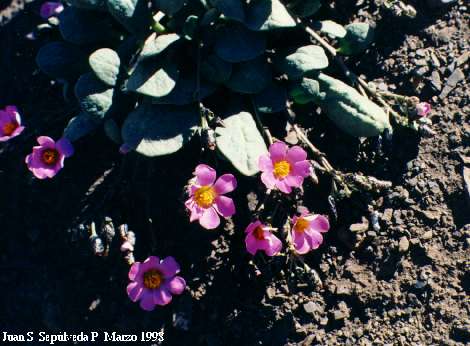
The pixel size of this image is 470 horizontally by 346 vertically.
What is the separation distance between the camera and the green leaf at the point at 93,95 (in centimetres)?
322

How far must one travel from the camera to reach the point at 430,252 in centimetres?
345

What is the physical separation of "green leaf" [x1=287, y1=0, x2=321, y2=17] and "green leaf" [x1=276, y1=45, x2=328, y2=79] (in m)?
0.24

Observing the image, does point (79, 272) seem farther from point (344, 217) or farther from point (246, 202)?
point (344, 217)

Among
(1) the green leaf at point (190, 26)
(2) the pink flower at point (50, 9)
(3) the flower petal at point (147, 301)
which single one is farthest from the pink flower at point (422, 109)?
(2) the pink flower at point (50, 9)

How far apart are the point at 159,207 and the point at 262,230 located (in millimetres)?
Result: 749

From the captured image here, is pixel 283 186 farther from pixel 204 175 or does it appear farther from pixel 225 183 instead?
pixel 204 175

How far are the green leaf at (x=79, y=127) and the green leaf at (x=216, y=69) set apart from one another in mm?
716

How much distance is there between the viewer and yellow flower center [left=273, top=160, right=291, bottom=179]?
10.1 feet

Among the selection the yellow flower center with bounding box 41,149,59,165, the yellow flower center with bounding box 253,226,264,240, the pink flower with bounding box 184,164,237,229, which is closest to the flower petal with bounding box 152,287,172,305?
the pink flower with bounding box 184,164,237,229

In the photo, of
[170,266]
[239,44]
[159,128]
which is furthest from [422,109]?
[170,266]

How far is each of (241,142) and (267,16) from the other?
710 millimetres

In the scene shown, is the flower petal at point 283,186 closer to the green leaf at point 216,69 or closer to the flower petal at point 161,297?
the green leaf at point 216,69

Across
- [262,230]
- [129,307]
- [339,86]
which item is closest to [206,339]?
[129,307]

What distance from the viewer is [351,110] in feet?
10.9
